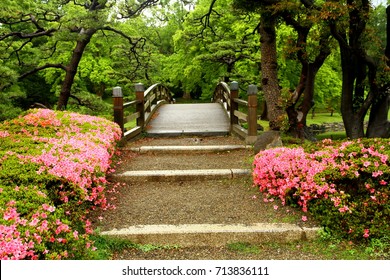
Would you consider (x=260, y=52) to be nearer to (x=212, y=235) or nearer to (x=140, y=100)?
(x=140, y=100)

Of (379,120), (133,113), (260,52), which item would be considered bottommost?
(133,113)

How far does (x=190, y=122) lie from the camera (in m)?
12.0

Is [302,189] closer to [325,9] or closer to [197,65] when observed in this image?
[325,9]

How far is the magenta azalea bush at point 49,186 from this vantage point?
117 inches

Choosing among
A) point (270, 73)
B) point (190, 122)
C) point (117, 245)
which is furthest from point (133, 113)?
point (117, 245)

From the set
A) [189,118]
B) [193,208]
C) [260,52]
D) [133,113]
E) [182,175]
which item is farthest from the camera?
[260,52]

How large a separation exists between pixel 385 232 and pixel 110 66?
2353cm

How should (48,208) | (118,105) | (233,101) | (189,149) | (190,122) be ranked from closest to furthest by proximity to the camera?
(48,208)
(189,149)
(118,105)
(233,101)
(190,122)

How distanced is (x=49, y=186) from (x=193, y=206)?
1.89 meters

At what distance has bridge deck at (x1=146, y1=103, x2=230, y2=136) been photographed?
10227 millimetres

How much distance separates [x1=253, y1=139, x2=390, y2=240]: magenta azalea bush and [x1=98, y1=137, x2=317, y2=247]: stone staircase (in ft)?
0.90

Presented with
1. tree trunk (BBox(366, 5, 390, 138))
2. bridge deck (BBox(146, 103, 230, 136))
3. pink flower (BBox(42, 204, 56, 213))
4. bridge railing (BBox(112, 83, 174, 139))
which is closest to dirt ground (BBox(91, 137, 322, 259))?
pink flower (BBox(42, 204, 56, 213))

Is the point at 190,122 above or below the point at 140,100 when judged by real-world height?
below

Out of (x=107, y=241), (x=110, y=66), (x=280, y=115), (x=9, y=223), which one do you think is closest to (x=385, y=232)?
(x=107, y=241)
